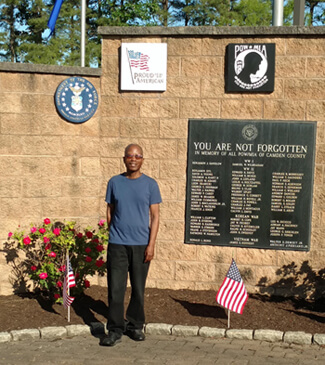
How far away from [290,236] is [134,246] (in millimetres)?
2554

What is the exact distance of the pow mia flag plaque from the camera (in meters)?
8.02

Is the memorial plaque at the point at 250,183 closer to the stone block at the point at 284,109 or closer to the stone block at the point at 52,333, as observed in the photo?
the stone block at the point at 284,109

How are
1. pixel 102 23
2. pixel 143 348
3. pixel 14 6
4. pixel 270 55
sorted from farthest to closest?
pixel 14 6 → pixel 102 23 → pixel 270 55 → pixel 143 348

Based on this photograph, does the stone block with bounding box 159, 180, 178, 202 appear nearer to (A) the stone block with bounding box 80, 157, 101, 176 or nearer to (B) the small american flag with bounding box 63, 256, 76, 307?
(A) the stone block with bounding box 80, 157, 101, 176

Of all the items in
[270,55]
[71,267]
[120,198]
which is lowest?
[71,267]

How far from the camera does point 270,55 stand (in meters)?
8.02

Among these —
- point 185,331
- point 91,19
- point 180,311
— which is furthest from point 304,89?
point 91,19

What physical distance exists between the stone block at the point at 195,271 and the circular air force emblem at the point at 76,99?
230 centimetres

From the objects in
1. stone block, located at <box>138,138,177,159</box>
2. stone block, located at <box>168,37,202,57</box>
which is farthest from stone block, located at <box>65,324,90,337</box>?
stone block, located at <box>168,37,202,57</box>

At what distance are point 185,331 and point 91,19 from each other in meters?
31.3

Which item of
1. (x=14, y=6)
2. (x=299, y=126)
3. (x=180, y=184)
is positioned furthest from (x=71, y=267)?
(x=14, y=6)

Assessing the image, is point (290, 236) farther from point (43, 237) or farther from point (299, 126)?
point (43, 237)

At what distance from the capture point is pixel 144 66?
Result: 8297mm

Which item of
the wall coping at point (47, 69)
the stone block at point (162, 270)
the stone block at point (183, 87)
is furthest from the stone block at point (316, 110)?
the wall coping at point (47, 69)
